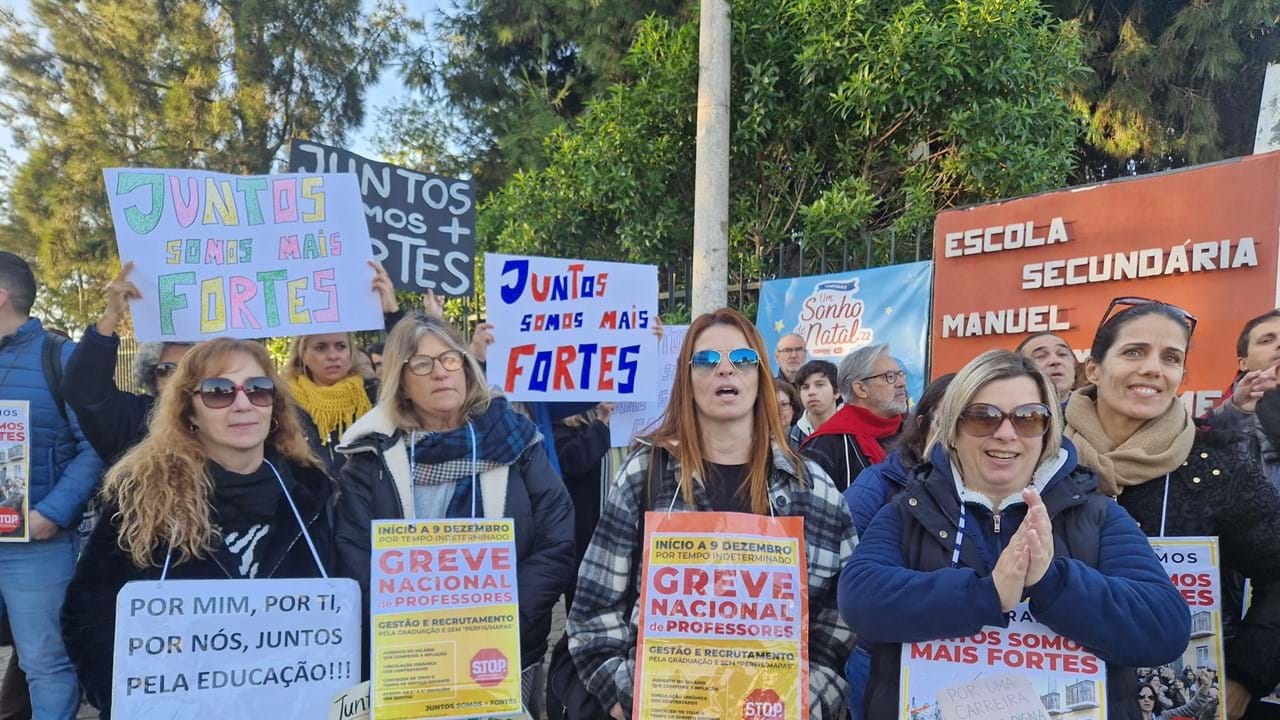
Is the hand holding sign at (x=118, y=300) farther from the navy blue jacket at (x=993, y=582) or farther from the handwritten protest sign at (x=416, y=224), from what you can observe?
the navy blue jacket at (x=993, y=582)

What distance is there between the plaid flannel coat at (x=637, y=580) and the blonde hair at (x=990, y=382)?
1.34ft

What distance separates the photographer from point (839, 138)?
30.3ft

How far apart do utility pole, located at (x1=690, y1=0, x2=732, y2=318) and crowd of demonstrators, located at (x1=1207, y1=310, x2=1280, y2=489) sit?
187 inches

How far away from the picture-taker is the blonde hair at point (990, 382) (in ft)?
7.38

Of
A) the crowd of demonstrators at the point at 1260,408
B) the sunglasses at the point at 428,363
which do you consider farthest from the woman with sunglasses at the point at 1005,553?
the sunglasses at the point at 428,363

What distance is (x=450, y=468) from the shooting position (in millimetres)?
2914

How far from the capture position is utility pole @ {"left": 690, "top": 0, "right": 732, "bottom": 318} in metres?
7.99

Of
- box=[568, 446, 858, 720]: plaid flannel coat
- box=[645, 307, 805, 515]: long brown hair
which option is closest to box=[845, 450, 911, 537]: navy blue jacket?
box=[568, 446, 858, 720]: plaid flannel coat

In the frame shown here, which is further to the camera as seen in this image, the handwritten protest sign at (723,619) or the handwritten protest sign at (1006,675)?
the handwritten protest sign at (723,619)

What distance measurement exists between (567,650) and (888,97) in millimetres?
6902

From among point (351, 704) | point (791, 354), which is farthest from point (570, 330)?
point (791, 354)

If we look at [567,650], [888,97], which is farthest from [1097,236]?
[567,650]

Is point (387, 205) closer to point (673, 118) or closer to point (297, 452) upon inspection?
point (297, 452)

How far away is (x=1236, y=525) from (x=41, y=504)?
4.20 m
